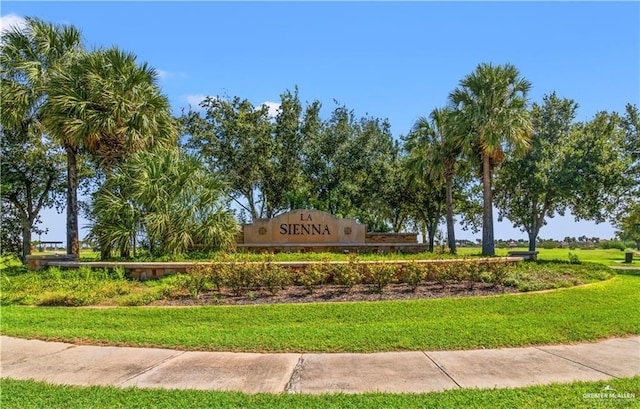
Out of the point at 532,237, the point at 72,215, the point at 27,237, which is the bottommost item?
the point at 532,237

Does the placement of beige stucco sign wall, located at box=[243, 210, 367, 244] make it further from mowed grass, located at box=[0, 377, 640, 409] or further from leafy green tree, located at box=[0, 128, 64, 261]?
mowed grass, located at box=[0, 377, 640, 409]

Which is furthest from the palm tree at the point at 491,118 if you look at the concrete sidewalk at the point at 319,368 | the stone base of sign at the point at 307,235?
the concrete sidewalk at the point at 319,368

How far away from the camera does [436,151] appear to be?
20.7 meters

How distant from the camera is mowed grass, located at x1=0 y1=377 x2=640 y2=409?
3838mm

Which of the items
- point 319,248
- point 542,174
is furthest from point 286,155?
point 542,174

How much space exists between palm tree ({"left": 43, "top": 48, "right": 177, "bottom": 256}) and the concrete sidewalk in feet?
31.4

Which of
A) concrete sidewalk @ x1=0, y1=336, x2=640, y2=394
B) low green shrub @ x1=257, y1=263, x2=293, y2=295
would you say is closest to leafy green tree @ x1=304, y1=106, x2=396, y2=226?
low green shrub @ x1=257, y1=263, x2=293, y2=295

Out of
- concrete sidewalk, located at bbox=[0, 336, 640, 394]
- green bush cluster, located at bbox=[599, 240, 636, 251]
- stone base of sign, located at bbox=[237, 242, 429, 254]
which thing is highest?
stone base of sign, located at bbox=[237, 242, 429, 254]

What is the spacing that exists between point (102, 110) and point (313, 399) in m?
13.6

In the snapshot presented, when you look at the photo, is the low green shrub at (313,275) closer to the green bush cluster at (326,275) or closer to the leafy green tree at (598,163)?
the green bush cluster at (326,275)

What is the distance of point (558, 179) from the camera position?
1886 cm

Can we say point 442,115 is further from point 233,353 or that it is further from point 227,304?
point 233,353

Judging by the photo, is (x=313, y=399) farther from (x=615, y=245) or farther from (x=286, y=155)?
(x=615, y=245)

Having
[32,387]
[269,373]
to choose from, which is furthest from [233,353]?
[32,387]
